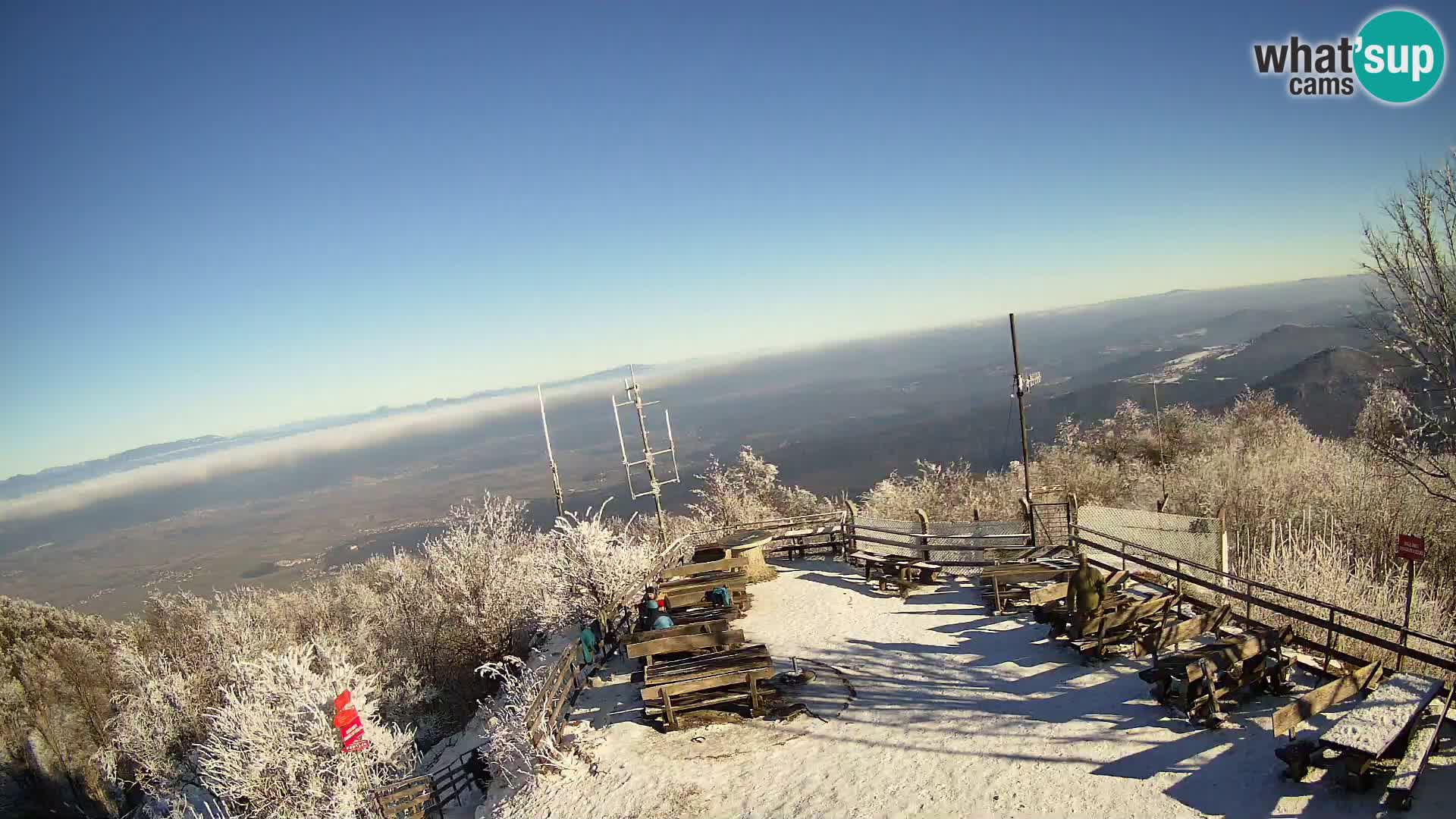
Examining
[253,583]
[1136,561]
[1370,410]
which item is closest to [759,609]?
[1136,561]

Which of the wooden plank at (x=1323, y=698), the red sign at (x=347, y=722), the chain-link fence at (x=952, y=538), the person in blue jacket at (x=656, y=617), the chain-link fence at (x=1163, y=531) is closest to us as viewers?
the wooden plank at (x=1323, y=698)

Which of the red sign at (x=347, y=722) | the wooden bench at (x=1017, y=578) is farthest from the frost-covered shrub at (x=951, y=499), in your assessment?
the red sign at (x=347, y=722)

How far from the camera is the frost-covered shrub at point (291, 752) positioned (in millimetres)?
15797

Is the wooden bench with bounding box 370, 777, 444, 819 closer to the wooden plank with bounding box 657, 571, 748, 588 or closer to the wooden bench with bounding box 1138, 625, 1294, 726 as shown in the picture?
the wooden plank with bounding box 657, 571, 748, 588

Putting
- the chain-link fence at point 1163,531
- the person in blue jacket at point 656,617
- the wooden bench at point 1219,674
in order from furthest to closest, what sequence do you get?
1. the chain-link fence at point 1163,531
2. the person in blue jacket at point 656,617
3. the wooden bench at point 1219,674

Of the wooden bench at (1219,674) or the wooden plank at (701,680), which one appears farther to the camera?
the wooden plank at (701,680)

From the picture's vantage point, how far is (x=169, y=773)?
26016mm

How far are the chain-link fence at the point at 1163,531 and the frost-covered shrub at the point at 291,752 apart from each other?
18913mm

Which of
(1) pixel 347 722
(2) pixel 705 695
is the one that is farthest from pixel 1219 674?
(1) pixel 347 722

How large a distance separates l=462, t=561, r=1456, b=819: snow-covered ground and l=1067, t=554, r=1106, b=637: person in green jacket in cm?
78

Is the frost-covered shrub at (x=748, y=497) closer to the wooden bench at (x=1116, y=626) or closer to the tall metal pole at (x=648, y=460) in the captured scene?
the tall metal pole at (x=648, y=460)

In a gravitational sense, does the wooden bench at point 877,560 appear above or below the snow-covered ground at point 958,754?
below

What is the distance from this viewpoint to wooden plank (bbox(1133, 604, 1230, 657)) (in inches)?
442


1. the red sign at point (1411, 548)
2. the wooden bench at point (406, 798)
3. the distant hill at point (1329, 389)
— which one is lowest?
the distant hill at point (1329, 389)
